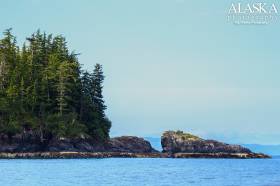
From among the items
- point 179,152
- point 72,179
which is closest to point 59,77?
point 179,152

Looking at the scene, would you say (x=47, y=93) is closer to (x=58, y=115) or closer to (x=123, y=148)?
(x=58, y=115)

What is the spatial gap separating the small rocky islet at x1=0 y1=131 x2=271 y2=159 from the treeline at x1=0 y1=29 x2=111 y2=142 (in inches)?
71.5

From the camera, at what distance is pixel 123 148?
416ft

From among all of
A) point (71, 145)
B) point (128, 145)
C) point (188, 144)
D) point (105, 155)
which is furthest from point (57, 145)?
point (188, 144)

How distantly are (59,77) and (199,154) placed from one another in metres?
34.5

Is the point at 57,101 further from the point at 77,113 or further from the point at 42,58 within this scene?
the point at 42,58

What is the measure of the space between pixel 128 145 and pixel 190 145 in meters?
13.5

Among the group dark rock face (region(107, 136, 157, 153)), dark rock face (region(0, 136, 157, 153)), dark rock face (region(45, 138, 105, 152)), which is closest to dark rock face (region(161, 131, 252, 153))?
dark rock face (region(107, 136, 157, 153))

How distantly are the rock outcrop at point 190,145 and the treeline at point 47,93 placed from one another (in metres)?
13.6

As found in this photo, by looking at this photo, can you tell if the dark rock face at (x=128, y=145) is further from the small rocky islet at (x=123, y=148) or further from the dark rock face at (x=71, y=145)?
the dark rock face at (x=71, y=145)

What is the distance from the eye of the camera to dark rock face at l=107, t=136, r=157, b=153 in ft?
413

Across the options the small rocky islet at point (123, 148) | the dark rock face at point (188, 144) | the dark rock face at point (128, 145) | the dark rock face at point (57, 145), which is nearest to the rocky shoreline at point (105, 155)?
the small rocky islet at point (123, 148)

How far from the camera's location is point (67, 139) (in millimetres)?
113188

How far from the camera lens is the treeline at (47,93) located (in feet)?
378
